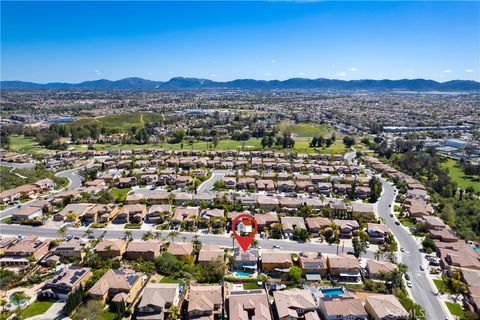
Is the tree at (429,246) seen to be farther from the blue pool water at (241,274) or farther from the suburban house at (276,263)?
the blue pool water at (241,274)

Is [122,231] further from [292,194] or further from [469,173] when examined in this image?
[469,173]

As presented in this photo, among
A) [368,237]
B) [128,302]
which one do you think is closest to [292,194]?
[368,237]

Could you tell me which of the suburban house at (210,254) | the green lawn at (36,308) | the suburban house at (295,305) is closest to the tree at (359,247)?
the suburban house at (295,305)

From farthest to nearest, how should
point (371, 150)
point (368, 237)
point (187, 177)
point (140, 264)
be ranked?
point (371, 150) < point (187, 177) < point (368, 237) < point (140, 264)

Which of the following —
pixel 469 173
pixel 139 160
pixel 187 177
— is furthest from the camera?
pixel 139 160

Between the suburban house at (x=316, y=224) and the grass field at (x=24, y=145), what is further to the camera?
the grass field at (x=24, y=145)

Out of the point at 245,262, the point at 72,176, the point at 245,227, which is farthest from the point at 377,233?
the point at 72,176

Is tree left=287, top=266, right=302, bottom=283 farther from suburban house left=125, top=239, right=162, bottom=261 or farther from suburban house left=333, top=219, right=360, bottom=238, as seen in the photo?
suburban house left=125, top=239, right=162, bottom=261
